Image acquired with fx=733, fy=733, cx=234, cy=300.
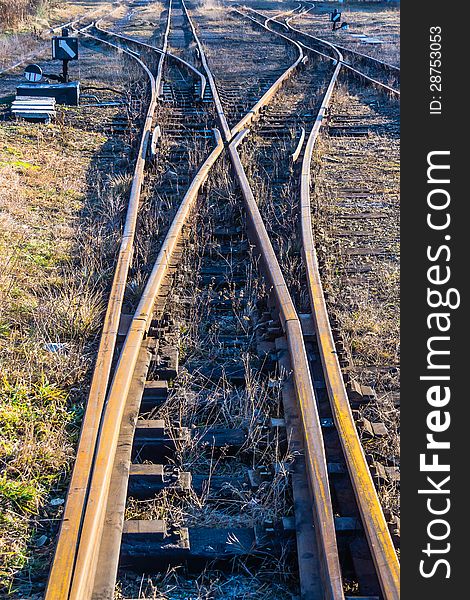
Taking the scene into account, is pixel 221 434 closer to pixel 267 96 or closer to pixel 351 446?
pixel 351 446

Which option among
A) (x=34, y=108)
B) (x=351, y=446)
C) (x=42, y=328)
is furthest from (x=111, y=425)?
(x=34, y=108)

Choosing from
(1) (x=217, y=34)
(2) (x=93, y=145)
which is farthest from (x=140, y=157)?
(1) (x=217, y=34)

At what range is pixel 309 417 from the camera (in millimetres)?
3848

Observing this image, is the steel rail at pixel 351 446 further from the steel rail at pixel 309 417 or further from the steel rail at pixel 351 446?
the steel rail at pixel 309 417

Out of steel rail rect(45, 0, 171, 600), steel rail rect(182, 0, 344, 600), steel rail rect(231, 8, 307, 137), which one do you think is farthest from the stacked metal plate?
steel rail rect(182, 0, 344, 600)

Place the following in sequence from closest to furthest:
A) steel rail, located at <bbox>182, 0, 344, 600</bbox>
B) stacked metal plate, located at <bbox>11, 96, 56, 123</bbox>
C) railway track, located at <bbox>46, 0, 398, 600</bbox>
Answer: steel rail, located at <bbox>182, 0, 344, 600</bbox> < railway track, located at <bbox>46, 0, 398, 600</bbox> < stacked metal plate, located at <bbox>11, 96, 56, 123</bbox>

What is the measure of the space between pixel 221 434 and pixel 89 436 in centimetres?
77

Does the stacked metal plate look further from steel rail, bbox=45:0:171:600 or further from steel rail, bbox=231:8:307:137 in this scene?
steel rail, bbox=45:0:171:600

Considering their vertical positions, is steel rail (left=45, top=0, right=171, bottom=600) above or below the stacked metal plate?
below

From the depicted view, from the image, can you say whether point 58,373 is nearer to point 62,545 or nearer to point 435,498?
point 62,545

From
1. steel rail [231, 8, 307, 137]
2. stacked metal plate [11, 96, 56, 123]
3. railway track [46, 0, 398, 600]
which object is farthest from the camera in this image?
stacked metal plate [11, 96, 56, 123]

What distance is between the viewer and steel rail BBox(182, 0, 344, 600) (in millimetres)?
3021

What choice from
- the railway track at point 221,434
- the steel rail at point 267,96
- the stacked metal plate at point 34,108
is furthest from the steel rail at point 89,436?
the stacked metal plate at point 34,108

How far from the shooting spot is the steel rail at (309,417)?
3021mm
